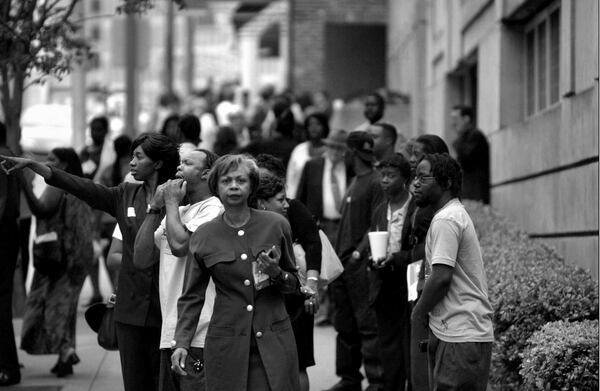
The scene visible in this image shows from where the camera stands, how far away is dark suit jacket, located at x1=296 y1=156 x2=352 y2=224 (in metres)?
12.2

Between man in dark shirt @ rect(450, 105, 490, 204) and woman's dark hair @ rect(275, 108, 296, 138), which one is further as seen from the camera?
woman's dark hair @ rect(275, 108, 296, 138)

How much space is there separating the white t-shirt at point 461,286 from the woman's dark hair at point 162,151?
1.66m

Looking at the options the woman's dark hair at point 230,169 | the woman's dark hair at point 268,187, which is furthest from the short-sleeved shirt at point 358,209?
the woman's dark hair at point 230,169

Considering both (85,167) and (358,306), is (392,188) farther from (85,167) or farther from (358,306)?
(85,167)

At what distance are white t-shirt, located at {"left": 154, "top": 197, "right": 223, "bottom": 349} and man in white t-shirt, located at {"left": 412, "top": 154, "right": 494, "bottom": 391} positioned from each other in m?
1.20

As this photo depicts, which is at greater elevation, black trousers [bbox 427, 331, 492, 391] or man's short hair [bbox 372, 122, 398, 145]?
man's short hair [bbox 372, 122, 398, 145]

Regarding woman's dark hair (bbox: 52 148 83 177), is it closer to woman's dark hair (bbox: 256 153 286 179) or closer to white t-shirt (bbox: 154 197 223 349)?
woman's dark hair (bbox: 256 153 286 179)

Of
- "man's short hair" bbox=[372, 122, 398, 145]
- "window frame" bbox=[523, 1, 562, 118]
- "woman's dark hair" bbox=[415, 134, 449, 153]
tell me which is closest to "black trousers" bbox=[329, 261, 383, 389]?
"man's short hair" bbox=[372, 122, 398, 145]

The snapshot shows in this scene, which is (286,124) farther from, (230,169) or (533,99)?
(230,169)

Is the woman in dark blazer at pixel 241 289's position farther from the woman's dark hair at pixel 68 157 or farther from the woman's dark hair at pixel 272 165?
the woman's dark hair at pixel 68 157

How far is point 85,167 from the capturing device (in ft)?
50.3

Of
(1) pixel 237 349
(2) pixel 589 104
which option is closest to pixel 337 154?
(2) pixel 589 104

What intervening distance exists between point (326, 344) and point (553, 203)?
2.51 m

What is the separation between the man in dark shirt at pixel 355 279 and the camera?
10227 millimetres
